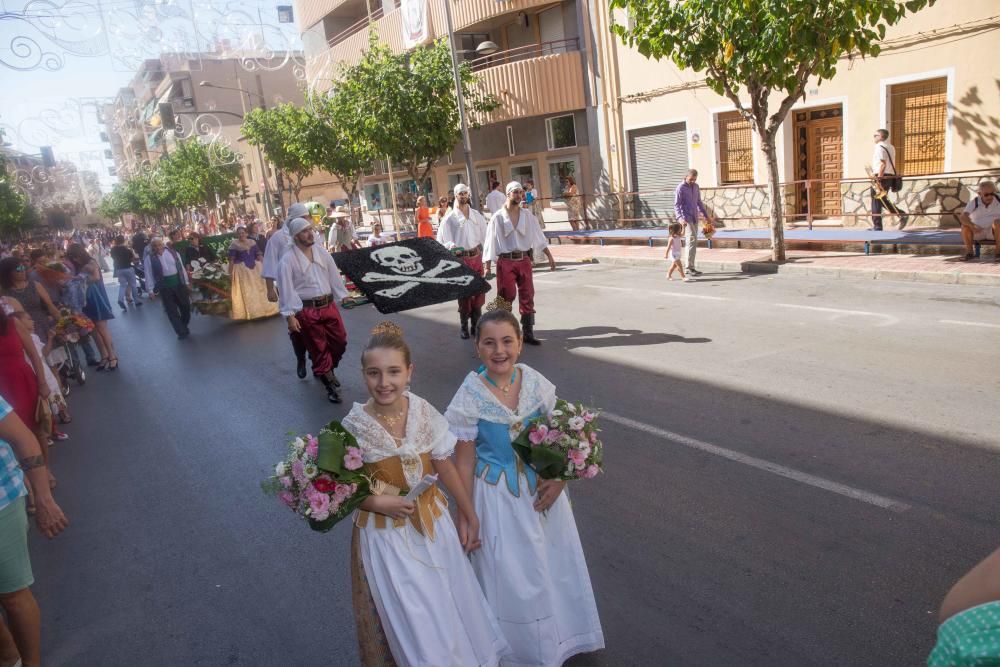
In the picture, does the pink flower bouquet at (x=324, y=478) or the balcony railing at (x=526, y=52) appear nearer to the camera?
the pink flower bouquet at (x=324, y=478)

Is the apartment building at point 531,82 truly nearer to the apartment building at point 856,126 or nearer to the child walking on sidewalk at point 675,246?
the apartment building at point 856,126

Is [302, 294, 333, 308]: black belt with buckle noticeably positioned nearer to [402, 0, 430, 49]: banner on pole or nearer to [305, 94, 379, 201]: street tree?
[402, 0, 430, 49]: banner on pole

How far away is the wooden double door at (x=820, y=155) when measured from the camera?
16828 mm

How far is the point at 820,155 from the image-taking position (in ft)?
56.9

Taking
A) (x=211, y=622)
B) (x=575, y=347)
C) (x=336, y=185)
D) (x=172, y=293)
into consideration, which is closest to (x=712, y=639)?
(x=211, y=622)

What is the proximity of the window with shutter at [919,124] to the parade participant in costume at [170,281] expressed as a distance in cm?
1357

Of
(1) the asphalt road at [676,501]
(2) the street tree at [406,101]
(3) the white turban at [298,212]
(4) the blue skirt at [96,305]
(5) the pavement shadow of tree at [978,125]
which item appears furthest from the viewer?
(2) the street tree at [406,101]

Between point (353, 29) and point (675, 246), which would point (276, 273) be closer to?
point (675, 246)

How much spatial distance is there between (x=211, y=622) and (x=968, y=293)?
32.3 feet

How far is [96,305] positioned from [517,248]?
660cm

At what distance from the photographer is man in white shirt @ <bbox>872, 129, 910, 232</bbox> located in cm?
1453

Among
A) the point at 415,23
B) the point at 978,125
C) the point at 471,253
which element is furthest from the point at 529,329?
the point at 415,23

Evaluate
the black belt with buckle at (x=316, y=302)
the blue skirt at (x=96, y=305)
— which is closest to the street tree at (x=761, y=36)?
the black belt with buckle at (x=316, y=302)

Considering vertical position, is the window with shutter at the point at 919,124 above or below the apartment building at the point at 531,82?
below
